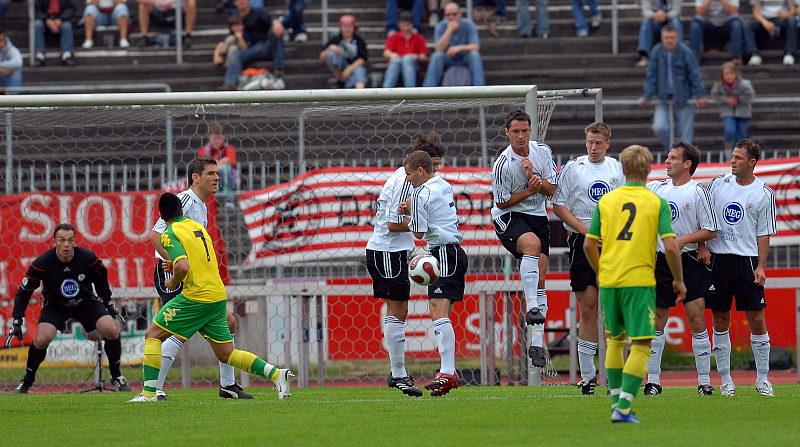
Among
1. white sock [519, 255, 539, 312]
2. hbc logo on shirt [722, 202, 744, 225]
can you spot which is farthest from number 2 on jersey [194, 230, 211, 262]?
hbc logo on shirt [722, 202, 744, 225]

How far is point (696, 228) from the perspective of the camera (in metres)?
13.0

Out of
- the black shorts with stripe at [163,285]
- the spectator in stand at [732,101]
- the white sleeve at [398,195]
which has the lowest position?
the black shorts with stripe at [163,285]

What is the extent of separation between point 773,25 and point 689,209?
47.3 ft

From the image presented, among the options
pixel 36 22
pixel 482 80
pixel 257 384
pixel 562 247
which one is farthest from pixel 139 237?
pixel 36 22

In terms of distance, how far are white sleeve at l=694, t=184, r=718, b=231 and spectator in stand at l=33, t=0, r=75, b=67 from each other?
54.3ft

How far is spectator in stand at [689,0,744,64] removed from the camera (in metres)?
25.7

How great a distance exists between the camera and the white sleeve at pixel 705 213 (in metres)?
12.9

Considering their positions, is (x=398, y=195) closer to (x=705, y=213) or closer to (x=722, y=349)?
(x=705, y=213)

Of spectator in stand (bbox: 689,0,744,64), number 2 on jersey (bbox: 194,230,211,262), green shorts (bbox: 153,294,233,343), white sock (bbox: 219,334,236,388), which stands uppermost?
spectator in stand (bbox: 689,0,744,64)

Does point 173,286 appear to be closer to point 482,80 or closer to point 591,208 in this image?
point 591,208

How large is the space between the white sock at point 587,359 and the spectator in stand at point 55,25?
53.3 feet

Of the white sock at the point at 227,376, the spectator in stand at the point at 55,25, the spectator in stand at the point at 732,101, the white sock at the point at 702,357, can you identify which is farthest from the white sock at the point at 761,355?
the spectator in stand at the point at 55,25

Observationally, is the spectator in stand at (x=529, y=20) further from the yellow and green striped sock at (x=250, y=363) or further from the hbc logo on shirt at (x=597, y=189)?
the yellow and green striped sock at (x=250, y=363)

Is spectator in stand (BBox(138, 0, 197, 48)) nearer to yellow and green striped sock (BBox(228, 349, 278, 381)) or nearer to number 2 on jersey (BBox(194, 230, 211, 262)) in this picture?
number 2 on jersey (BBox(194, 230, 211, 262))
